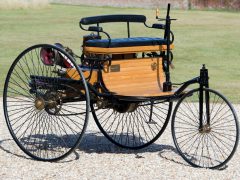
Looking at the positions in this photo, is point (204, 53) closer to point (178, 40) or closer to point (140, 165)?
point (178, 40)

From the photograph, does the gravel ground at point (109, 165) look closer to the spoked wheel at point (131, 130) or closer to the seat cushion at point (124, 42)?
the spoked wheel at point (131, 130)

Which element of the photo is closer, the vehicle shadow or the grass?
the vehicle shadow

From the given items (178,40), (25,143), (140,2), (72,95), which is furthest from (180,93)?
(140,2)

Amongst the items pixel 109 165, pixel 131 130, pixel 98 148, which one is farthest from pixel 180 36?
pixel 109 165

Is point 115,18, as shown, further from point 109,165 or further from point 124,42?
point 109,165

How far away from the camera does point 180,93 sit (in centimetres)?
721

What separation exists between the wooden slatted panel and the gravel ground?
29.0 inches

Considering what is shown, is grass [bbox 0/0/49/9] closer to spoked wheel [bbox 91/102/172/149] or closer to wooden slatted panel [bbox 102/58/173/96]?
spoked wheel [bbox 91/102/172/149]

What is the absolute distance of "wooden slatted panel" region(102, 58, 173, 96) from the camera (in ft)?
23.7

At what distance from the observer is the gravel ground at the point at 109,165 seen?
6.74 meters

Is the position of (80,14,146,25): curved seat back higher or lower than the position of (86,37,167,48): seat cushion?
higher

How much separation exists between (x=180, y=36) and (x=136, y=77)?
14.6m

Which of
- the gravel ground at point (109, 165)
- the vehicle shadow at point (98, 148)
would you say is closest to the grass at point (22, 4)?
the vehicle shadow at point (98, 148)

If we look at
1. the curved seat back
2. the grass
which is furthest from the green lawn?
the curved seat back
